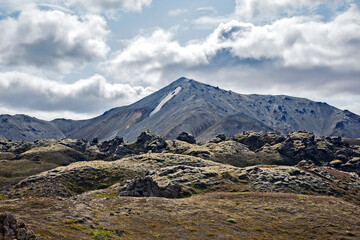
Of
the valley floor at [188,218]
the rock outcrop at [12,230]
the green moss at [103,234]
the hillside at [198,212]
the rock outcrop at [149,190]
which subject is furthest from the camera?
the rock outcrop at [149,190]

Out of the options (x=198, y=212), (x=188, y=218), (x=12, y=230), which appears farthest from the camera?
(x=198, y=212)

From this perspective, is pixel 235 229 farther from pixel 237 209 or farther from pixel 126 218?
pixel 126 218

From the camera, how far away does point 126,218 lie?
53.6 meters

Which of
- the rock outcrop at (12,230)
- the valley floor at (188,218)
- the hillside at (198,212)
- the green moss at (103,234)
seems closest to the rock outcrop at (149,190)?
the hillside at (198,212)

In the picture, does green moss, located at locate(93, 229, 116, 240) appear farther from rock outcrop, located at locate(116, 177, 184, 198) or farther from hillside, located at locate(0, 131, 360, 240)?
rock outcrop, located at locate(116, 177, 184, 198)

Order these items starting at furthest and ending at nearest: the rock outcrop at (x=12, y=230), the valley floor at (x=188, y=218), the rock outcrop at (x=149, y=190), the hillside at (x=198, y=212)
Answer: the rock outcrop at (x=149, y=190), the valley floor at (x=188, y=218), the hillside at (x=198, y=212), the rock outcrop at (x=12, y=230)

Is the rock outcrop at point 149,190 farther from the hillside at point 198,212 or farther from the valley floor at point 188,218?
the valley floor at point 188,218

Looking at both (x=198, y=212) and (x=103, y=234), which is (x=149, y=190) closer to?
(x=198, y=212)

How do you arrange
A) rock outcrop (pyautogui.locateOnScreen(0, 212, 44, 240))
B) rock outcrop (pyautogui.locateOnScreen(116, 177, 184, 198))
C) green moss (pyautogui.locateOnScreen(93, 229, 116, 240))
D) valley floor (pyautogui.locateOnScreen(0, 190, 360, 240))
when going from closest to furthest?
rock outcrop (pyautogui.locateOnScreen(0, 212, 44, 240)) → green moss (pyautogui.locateOnScreen(93, 229, 116, 240)) → valley floor (pyautogui.locateOnScreen(0, 190, 360, 240)) → rock outcrop (pyautogui.locateOnScreen(116, 177, 184, 198))

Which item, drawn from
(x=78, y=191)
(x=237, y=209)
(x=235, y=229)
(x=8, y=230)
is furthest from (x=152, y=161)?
(x=8, y=230)

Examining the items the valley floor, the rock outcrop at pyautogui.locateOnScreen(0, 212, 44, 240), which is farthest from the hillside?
the rock outcrop at pyautogui.locateOnScreen(0, 212, 44, 240)

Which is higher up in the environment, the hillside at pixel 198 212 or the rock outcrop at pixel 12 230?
the rock outcrop at pixel 12 230

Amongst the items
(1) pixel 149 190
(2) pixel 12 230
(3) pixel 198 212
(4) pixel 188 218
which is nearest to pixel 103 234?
(2) pixel 12 230

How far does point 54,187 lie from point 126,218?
359 ft
